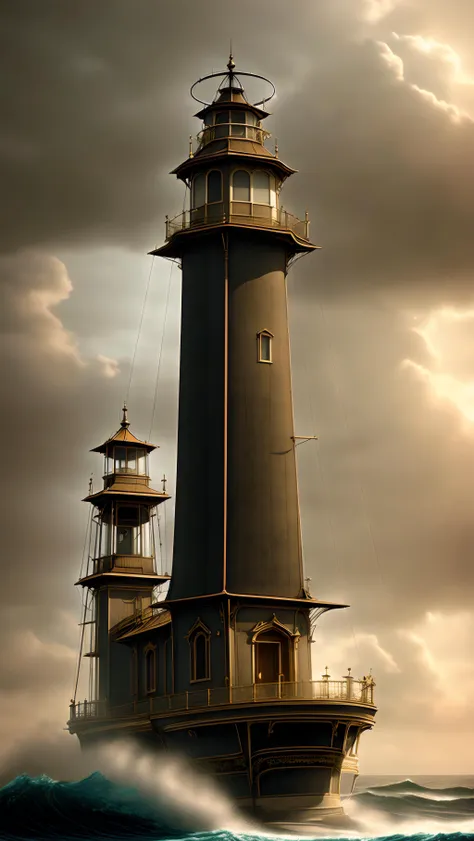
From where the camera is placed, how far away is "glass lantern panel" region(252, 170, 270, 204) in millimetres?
71625

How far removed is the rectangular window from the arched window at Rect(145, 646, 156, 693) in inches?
567

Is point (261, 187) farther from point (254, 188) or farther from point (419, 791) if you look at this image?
point (419, 791)

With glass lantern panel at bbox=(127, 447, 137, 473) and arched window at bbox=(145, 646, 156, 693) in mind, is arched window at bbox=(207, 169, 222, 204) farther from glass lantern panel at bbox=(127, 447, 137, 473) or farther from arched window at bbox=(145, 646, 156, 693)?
arched window at bbox=(145, 646, 156, 693)

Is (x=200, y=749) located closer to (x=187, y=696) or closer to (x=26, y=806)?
(x=187, y=696)

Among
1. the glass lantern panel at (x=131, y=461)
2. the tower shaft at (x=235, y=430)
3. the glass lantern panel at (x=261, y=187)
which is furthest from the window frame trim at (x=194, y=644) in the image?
the glass lantern panel at (x=261, y=187)

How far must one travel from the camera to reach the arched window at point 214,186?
71.6 metres

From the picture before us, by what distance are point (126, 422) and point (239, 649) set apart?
21.2m

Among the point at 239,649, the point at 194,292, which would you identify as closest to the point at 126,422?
the point at 194,292

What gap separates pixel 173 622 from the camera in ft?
224

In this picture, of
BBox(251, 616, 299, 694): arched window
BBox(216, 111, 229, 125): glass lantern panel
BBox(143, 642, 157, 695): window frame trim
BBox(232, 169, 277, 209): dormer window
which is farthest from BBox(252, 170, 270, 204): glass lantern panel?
BBox(143, 642, 157, 695): window frame trim

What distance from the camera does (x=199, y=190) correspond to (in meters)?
72.2

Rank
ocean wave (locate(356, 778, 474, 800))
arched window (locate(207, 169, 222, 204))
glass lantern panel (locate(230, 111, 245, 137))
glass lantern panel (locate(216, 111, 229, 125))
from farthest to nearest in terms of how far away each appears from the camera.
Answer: ocean wave (locate(356, 778, 474, 800))
glass lantern panel (locate(216, 111, 229, 125))
glass lantern panel (locate(230, 111, 245, 137))
arched window (locate(207, 169, 222, 204))

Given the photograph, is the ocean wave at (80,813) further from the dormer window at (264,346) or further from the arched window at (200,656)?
the dormer window at (264,346)

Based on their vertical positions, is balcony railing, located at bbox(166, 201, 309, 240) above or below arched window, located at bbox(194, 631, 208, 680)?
above
